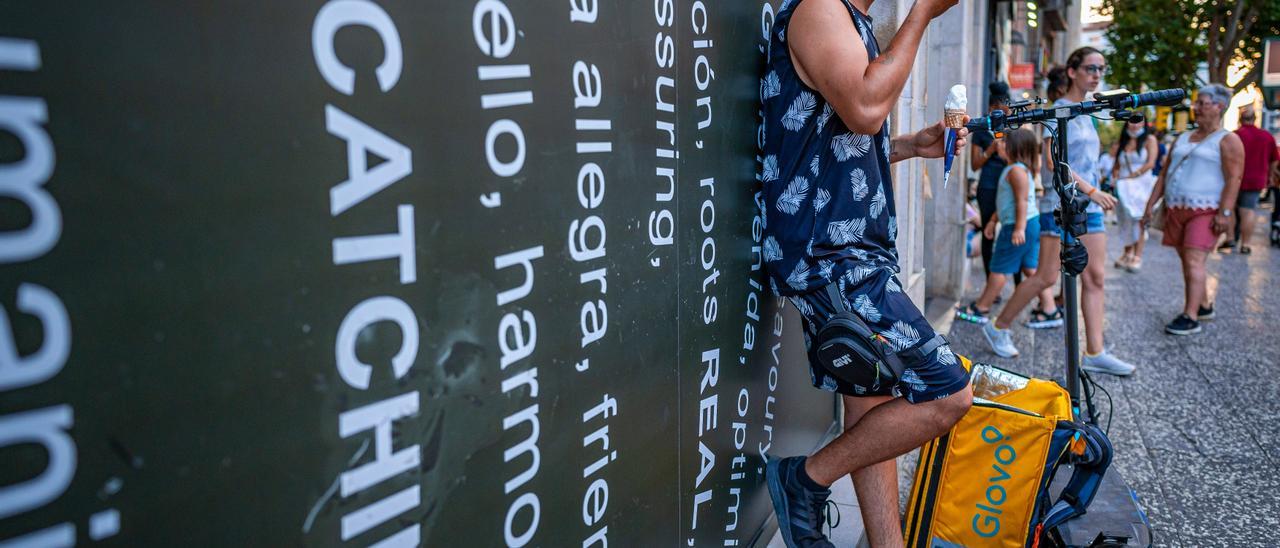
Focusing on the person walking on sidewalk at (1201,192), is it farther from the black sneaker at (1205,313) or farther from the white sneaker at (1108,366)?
the white sneaker at (1108,366)

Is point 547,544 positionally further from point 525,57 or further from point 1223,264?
point 1223,264

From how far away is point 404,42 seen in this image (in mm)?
1165

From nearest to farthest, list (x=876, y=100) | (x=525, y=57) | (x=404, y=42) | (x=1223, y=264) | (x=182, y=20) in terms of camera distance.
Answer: (x=182, y=20)
(x=404, y=42)
(x=525, y=57)
(x=876, y=100)
(x=1223, y=264)

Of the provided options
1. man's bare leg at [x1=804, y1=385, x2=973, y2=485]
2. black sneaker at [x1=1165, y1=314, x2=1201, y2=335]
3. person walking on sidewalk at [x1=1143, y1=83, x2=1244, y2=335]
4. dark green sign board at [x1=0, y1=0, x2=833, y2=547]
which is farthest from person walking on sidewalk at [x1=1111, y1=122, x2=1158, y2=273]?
dark green sign board at [x1=0, y1=0, x2=833, y2=547]

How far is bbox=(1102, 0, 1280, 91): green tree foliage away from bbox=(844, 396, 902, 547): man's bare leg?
68.2ft

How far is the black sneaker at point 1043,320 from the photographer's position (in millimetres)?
6723

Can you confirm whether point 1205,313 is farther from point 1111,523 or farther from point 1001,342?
point 1111,523

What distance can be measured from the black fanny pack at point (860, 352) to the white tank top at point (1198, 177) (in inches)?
206

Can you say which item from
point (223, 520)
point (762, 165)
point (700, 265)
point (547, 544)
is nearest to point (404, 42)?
point (223, 520)

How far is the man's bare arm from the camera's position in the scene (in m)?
2.13

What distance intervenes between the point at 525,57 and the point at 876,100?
3.52 ft

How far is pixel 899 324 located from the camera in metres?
2.26

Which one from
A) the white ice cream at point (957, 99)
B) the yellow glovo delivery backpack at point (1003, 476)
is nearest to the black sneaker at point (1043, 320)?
the yellow glovo delivery backpack at point (1003, 476)

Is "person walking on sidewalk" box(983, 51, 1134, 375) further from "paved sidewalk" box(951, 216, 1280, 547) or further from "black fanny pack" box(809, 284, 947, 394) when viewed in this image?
"black fanny pack" box(809, 284, 947, 394)
